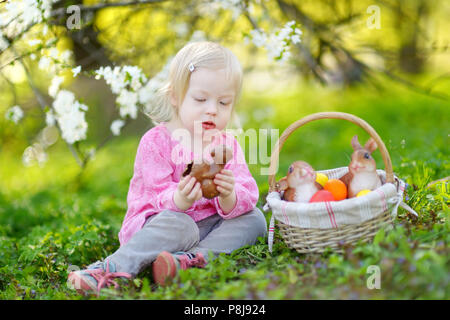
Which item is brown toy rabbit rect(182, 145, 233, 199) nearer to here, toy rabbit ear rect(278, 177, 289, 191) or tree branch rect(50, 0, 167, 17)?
toy rabbit ear rect(278, 177, 289, 191)

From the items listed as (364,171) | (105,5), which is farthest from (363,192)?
(105,5)

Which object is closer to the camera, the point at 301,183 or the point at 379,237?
the point at 379,237

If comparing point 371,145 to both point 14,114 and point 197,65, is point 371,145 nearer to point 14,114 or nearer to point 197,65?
point 197,65

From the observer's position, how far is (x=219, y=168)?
246cm

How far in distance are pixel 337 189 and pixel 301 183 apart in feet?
0.60

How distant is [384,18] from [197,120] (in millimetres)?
10351

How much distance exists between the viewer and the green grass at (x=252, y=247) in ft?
6.57

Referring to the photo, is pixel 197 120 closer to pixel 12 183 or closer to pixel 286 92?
pixel 12 183

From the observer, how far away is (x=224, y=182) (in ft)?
8.11

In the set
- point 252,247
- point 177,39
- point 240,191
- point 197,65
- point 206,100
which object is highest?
point 177,39

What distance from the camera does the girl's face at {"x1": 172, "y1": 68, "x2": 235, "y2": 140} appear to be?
8.81 ft

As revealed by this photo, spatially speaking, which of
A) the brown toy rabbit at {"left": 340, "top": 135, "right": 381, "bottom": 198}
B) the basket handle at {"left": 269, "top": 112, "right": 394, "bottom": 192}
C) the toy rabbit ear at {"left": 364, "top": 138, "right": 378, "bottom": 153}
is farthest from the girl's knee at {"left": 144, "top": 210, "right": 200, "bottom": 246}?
the toy rabbit ear at {"left": 364, "top": 138, "right": 378, "bottom": 153}
